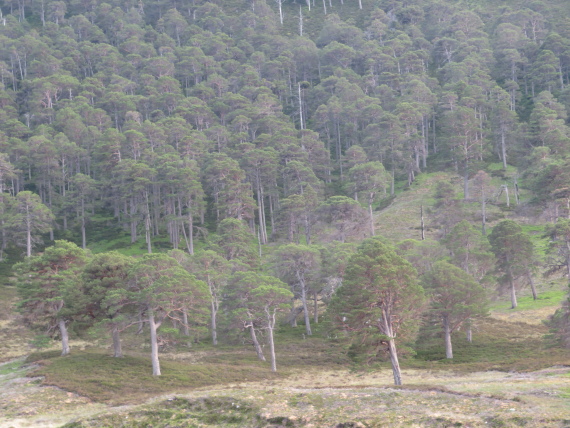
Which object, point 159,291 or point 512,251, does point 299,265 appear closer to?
point 159,291

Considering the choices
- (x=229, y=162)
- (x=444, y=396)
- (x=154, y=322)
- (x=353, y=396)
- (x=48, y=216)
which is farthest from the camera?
(x=229, y=162)

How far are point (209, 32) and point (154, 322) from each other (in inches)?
6508

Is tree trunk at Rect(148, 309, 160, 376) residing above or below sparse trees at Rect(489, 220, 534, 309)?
below

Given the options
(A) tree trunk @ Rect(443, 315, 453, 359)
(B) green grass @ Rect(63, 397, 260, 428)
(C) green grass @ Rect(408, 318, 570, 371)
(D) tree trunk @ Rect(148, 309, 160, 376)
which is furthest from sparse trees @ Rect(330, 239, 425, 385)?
(D) tree trunk @ Rect(148, 309, 160, 376)

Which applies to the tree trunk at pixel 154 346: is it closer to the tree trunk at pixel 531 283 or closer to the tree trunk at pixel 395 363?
the tree trunk at pixel 395 363

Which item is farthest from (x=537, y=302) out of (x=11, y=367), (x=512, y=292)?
(x=11, y=367)

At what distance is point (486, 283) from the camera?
56969mm

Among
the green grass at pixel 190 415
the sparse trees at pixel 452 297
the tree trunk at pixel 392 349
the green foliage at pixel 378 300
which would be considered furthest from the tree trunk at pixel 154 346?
the sparse trees at pixel 452 297

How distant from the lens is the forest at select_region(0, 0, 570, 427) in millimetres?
42938

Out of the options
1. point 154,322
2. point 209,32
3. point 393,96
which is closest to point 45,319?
point 154,322

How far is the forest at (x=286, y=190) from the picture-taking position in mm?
42938

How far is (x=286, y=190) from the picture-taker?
98.4m

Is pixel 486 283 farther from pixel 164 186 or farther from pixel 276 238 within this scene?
pixel 164 186

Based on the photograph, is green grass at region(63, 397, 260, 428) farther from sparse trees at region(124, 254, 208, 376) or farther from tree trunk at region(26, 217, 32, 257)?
tree trunk at region(26, 217, 32, 257)
